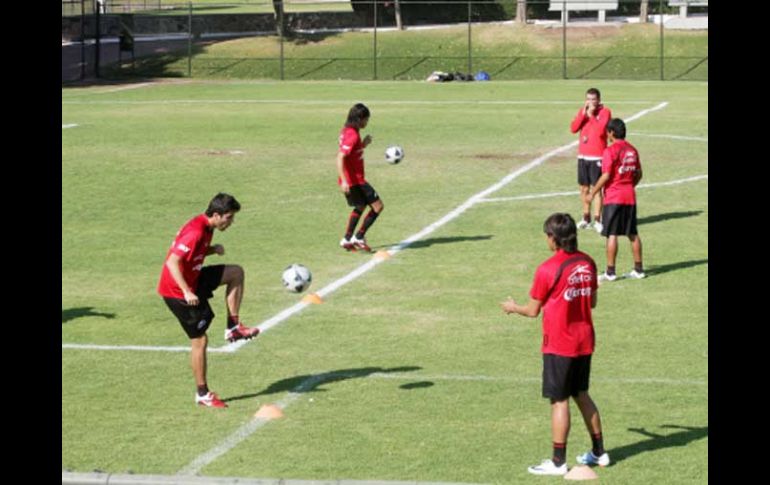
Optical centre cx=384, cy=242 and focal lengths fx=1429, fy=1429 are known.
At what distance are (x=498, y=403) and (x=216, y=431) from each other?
2.76 m

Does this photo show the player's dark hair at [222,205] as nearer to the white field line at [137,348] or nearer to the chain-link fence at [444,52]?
the white field line at [137,348]

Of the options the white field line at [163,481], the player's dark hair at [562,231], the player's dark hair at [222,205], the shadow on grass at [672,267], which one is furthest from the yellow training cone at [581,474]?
the shadow on grass at [672,267]

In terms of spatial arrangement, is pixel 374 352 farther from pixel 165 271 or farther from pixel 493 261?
pixel 493 261

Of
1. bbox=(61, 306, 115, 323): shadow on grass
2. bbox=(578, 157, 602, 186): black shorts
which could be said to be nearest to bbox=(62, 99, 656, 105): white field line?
bbox=(578, 157, 602, 186): black shorts

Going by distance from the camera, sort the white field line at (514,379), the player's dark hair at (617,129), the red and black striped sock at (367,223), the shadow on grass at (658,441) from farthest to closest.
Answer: the red and black striped sock at (367,223)
the player's dark hair at (617,129)
the white field line at (514,379)
the shadow on grass at (658,441)

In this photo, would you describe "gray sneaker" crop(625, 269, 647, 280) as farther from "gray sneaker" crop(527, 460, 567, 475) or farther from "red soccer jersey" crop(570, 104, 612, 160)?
"gray sneaker" crop(527, 460, 567, 475)

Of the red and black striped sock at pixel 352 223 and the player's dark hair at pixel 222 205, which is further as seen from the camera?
the red and black striped sock at pixel 352 223

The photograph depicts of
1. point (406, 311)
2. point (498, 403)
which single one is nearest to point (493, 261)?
point (406, 311)

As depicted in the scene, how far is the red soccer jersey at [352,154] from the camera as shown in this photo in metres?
21.7

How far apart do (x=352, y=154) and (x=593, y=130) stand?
4.46m

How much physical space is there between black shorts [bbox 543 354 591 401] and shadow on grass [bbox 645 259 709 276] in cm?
894

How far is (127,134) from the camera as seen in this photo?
38688mm

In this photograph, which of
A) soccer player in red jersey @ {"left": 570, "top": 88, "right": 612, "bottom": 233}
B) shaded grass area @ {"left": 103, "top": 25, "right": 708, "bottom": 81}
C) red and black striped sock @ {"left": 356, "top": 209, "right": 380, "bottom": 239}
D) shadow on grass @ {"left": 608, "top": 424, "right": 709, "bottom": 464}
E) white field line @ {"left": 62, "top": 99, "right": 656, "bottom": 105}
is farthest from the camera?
shaded grass area @ {"left": 103, "top": 25, "right": 708, "bottom": 81}

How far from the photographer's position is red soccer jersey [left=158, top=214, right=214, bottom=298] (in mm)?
13695
